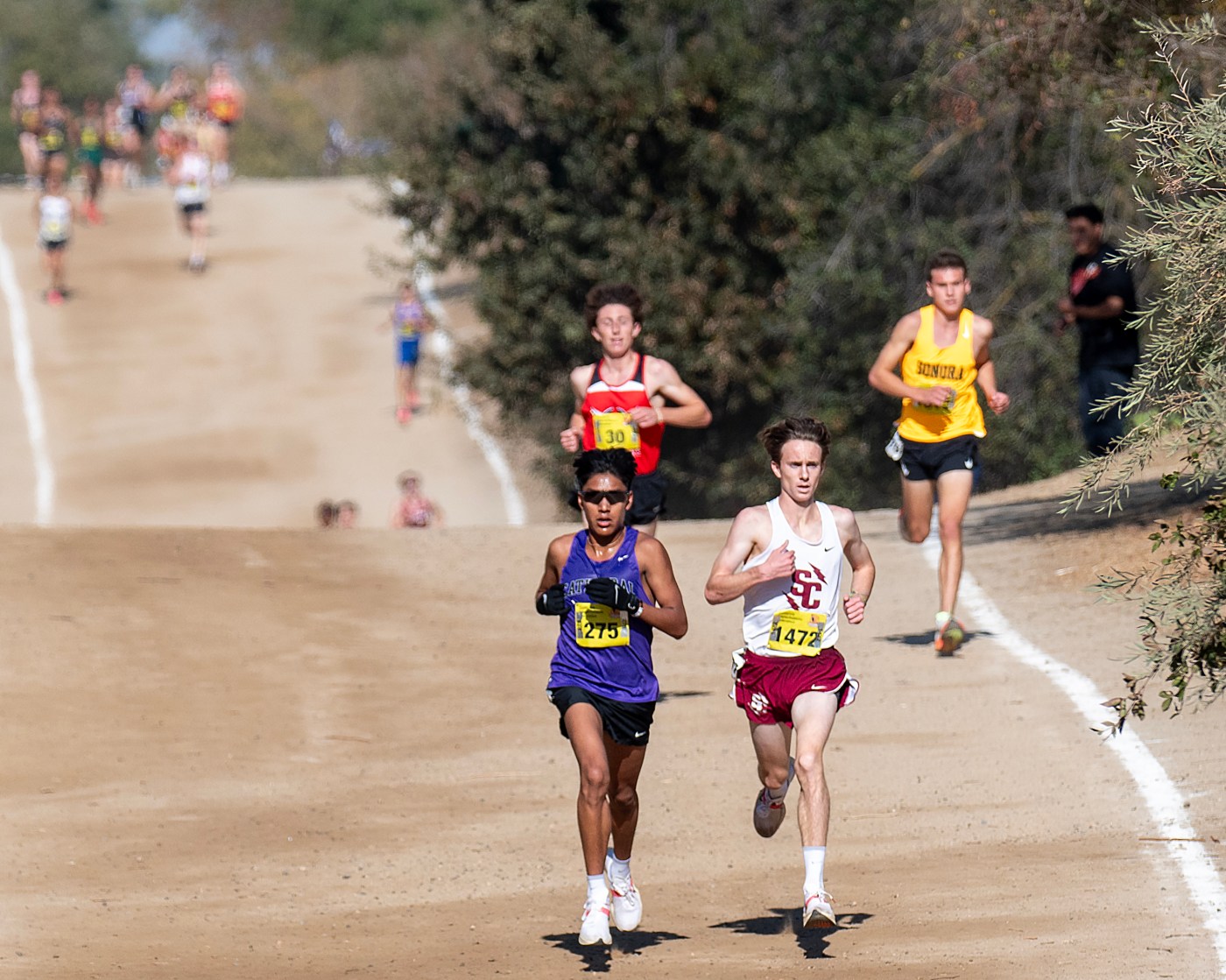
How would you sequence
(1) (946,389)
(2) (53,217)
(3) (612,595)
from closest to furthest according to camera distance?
1. (3) (612,595)
2. (1) (946,389)
3. (2) (53,217)

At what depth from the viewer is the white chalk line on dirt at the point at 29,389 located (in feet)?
94.9

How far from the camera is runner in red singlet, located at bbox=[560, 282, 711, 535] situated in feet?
33.3

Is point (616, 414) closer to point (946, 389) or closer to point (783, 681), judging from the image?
point (946, 389)

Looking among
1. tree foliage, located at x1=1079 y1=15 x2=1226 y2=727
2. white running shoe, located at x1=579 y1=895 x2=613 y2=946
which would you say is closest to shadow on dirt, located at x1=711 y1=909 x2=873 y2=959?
white running shoe, located at x1=579 y1=895 x2=613 y2=946

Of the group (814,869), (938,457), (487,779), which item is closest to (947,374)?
(938,457)

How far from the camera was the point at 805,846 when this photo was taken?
7.30 metres

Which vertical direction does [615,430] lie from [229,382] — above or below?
below

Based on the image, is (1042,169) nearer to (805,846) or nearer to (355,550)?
(355,550)

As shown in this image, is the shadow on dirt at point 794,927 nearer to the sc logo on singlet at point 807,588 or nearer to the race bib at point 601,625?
the sc logo on singlet at point 807,588

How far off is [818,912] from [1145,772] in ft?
10.6

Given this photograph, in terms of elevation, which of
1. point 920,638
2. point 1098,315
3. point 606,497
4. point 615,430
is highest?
point 1098,315

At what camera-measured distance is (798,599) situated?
7609 mm

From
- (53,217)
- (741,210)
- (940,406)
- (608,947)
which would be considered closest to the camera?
(608,947)

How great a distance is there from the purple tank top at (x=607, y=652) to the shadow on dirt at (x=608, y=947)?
3.04ft
